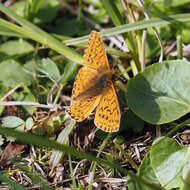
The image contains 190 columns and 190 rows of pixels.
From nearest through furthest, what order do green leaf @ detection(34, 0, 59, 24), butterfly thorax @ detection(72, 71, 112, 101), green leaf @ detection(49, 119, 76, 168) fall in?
1. butterfly thorax @ detection(72, 71, 112, 101)
2. green leaf @ detection(49, 119, 76, 168)
3. green leaf @ detection(34, 0, 59, 24)

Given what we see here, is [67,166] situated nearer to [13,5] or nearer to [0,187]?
[0,187]

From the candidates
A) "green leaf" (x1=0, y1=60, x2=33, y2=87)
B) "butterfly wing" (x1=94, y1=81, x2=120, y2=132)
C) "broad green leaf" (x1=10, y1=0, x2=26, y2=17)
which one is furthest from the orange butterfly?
"broad green leaf" (x1=10, y1=0, x2=26, y2=17)

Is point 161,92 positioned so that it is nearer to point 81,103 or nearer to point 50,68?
point 81,103

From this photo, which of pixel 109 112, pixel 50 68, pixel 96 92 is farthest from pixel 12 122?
pixel 109 112

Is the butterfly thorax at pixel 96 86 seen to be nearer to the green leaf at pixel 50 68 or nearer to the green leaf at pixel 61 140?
the green leaf at pixel 61 140

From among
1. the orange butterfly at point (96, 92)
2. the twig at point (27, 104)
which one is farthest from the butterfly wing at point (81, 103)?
the twig at point (27, 104)

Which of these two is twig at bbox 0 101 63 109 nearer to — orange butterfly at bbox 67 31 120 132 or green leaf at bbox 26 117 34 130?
green leaf at bbox 26 117 34 130

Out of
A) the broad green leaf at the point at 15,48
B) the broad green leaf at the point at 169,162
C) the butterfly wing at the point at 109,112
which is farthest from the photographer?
the broad green leaf at the point at 15,48
